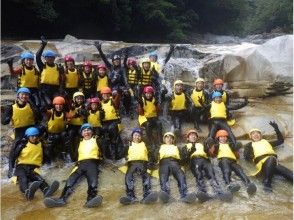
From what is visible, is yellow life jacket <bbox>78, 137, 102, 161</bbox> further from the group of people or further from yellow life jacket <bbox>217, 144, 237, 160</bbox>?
yellow life jacket <bbox>217, 144, 237, 160</bbox>

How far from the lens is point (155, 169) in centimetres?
764

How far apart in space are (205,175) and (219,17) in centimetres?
3565

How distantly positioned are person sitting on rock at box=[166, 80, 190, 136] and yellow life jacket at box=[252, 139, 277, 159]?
2.08 meters

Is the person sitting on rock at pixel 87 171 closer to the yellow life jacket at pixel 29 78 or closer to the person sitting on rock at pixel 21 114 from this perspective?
the person sitting on rock at pixel 21 114

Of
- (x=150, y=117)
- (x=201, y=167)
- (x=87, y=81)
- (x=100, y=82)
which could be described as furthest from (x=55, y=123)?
(x=201, y=167)

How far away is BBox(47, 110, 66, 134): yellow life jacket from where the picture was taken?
7.93m

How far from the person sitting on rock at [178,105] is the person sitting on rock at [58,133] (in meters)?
2.56

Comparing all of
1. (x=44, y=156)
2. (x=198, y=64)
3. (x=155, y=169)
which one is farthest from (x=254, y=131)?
(x=198, y=64)

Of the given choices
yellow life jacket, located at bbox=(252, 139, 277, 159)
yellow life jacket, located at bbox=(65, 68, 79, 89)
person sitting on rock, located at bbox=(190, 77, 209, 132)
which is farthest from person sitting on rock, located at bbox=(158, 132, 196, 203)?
yellow life jacket, located at bbox=(65, 68, 79, 89)

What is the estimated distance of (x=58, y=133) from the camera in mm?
8008

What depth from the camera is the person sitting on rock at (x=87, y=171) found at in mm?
6148

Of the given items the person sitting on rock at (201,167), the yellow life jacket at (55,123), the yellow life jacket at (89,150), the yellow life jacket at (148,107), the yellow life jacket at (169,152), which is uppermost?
the yellow life jacket at (148,107)

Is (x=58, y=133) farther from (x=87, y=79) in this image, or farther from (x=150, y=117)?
(x=150, y=117)

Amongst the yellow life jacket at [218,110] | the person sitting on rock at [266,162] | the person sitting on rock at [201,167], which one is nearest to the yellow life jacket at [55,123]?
the person sitting on rock at [201,167]
